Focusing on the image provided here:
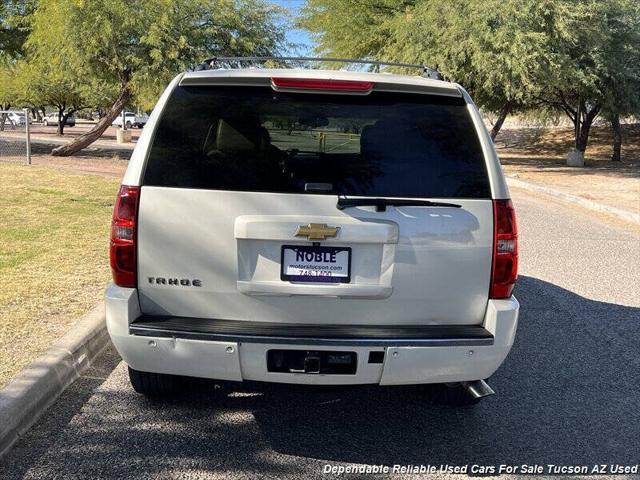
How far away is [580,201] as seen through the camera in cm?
1603

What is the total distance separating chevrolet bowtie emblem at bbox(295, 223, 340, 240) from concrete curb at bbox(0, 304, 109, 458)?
1848mm

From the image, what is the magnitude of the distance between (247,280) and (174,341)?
456 millimetres

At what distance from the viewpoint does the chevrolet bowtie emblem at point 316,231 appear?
3.14m

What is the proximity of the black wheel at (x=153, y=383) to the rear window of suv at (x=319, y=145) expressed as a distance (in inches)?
49.7

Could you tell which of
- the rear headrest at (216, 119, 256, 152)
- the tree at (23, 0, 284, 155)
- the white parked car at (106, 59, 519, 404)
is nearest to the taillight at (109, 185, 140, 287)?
→ the white parked car at (106, 59, 519, 404)

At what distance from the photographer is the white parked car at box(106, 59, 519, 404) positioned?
3172 mm

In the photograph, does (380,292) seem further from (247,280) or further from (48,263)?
(48,263)

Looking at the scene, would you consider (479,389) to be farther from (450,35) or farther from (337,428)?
(450,35)

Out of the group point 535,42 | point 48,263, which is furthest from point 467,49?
point 48,263

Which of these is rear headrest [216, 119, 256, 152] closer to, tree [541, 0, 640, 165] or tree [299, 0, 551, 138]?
tree [299, 0, 551, 138]

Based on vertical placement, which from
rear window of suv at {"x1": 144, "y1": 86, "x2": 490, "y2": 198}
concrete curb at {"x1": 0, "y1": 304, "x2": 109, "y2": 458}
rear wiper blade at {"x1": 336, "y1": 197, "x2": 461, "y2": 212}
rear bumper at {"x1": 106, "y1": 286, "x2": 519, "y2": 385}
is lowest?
concrete curb at {"x1": 0, "y1": 304, "x2": 109, "y2": 458}

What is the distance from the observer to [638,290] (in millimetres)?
7328

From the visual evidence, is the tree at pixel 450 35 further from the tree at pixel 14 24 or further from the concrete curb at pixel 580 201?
the tree at pixel 14 24

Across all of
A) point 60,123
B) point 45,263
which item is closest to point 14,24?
point 45,263
